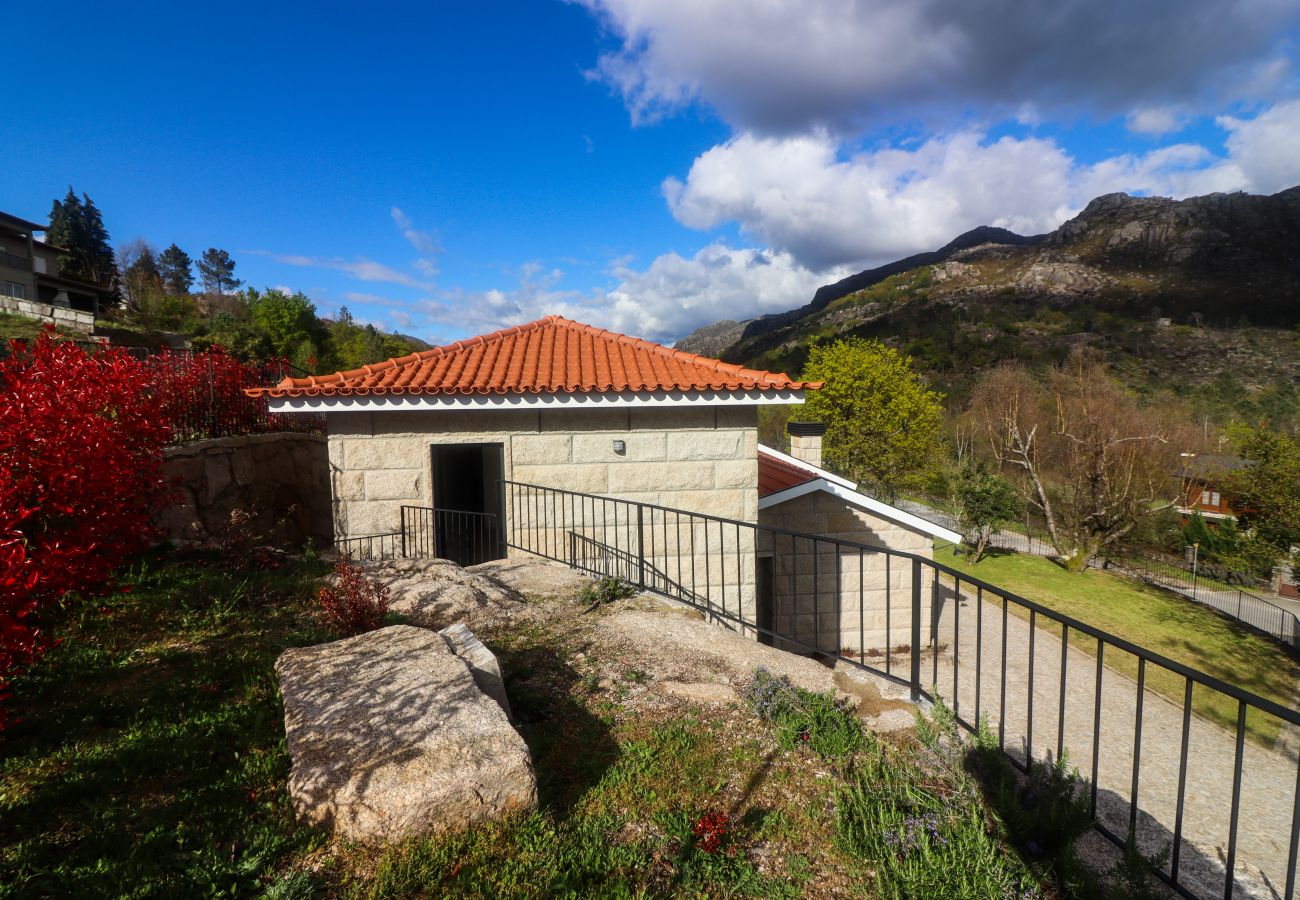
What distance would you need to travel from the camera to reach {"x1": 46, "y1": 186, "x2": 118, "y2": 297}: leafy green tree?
43.4 meters

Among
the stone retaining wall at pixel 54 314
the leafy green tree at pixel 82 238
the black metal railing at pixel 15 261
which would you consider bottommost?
the stone retaining wall at pixel 54 314

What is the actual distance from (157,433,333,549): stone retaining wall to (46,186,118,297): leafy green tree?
4724 cm

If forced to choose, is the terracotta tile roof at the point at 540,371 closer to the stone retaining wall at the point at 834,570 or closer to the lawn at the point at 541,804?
the stone retaining wall at the point at 834,570

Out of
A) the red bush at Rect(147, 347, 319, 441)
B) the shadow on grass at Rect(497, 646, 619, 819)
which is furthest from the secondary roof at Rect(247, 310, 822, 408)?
the shadow on grass at Rect(497, 646, 619, 819)

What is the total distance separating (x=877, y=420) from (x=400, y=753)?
27.1m

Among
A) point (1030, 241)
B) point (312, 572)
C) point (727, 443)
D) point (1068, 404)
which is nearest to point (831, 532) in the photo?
point (727, 443)

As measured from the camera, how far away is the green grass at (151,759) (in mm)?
2209

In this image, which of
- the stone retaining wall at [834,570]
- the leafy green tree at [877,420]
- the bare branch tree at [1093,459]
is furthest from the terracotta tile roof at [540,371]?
the bare branch tree at [1093,459]

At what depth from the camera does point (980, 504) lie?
23500mm

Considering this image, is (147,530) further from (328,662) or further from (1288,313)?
(1288,313)

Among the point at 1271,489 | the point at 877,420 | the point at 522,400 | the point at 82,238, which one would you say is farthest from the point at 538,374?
the point at 82,238

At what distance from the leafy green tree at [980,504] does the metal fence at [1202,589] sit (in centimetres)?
679

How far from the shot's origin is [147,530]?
555 centimetres

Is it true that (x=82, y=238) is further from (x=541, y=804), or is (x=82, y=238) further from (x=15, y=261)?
(x=541, y=804)
